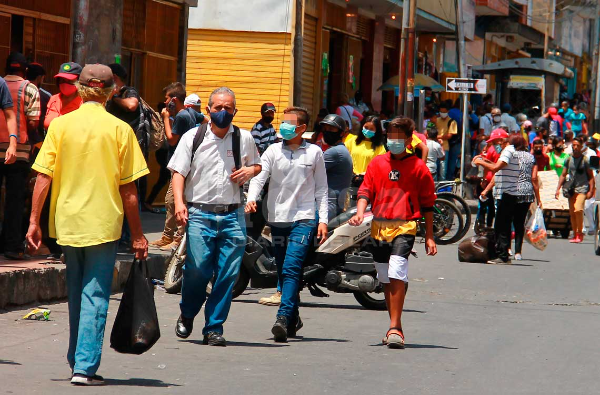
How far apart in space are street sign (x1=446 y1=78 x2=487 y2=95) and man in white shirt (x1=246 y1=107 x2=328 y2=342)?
47.9 feet

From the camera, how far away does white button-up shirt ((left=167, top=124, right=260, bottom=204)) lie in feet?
26.9

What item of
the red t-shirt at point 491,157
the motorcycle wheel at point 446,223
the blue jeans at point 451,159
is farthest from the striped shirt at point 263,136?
the blue jeans at point 451,159

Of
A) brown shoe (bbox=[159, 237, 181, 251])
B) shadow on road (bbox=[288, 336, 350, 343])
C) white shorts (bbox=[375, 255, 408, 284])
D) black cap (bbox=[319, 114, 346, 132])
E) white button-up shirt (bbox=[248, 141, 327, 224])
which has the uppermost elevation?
black cap (bbox=[319, 114, 346, 132])

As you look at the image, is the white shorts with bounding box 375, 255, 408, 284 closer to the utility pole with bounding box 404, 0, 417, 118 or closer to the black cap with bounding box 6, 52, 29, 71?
the black cap with bounding box 6, 52, 29, 71

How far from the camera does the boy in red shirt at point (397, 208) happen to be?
862 centimetres

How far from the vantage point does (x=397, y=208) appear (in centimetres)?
869

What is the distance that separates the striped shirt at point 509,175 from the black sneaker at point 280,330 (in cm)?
801

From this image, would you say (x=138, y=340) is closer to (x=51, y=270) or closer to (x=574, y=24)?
(x=51, y=270)

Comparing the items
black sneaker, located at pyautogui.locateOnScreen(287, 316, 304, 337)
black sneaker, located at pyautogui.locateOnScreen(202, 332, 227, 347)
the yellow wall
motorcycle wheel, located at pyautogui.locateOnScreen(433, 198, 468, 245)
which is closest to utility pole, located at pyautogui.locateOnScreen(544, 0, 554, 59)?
the yellow wall

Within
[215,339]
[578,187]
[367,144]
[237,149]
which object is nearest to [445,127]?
[578,187]

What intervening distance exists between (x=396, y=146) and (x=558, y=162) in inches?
588

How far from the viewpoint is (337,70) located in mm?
28125

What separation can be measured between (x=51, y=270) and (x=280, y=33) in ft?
47.9

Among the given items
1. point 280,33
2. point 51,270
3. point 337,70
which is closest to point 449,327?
point 51,270
